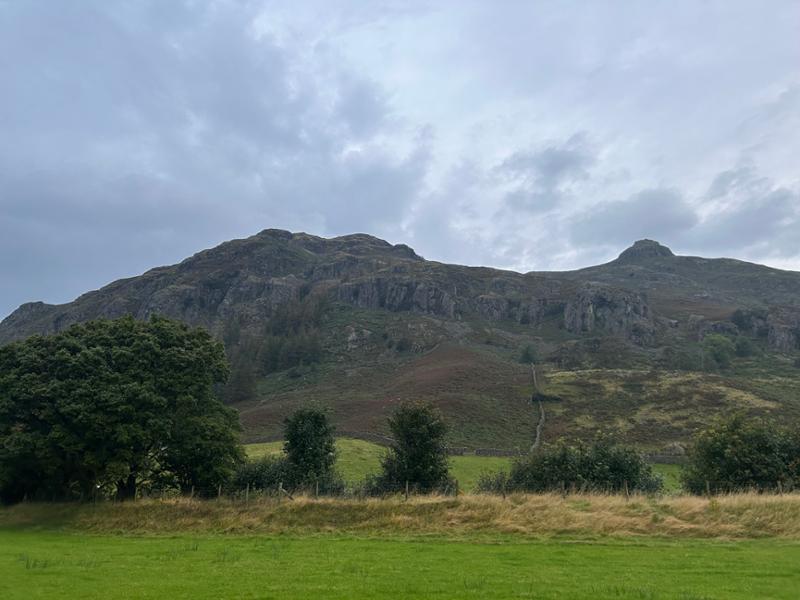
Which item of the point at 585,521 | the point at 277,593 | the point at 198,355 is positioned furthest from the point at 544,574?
the point at 198,355

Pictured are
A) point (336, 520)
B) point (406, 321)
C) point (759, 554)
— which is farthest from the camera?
point (406, 321)

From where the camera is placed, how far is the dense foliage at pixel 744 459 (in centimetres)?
3672

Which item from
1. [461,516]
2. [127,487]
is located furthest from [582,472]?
[127,487]

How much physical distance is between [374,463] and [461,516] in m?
32.1

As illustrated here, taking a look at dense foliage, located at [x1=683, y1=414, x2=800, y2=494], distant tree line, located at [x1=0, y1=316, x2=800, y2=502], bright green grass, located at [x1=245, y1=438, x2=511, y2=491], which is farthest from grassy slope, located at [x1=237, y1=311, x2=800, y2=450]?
dense foliage, located at [x1=683, y1=414, x2=800, y2=494]

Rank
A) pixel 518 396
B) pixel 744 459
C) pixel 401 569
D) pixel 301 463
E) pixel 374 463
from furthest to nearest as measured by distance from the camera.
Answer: pixel 518 396 < pixel 374 463 < pixel 301 463 < pixel 744 459 < pixel 401 569

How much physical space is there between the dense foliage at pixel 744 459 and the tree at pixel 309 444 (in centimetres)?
2521

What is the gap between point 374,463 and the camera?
5891 centimetres

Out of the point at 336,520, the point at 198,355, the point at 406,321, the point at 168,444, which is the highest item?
the point at 406,321

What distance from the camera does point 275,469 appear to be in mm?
41281

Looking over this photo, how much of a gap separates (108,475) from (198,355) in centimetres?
961

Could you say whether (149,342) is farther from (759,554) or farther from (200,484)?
(759,554)

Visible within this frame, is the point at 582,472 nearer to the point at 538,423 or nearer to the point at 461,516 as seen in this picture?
the point at 461,516

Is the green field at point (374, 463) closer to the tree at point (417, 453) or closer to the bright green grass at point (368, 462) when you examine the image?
the bright green grass at point (368, 462)
